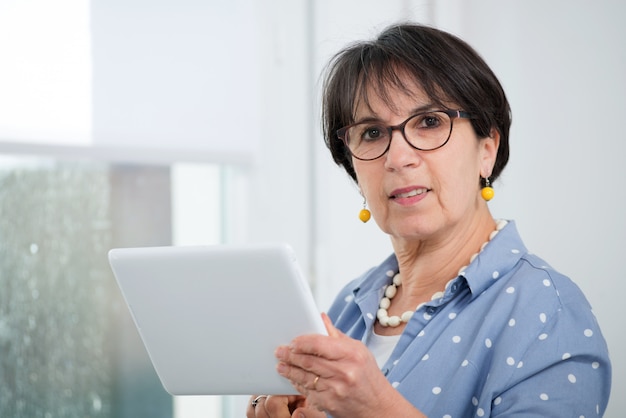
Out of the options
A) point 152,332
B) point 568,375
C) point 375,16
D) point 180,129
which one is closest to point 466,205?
point 568,375

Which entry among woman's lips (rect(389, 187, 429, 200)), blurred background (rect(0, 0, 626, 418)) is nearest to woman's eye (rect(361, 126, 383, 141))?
woman's lips (rect(389, 187, 429, 200))

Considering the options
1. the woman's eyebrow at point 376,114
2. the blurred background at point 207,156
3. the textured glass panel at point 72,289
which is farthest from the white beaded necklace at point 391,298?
the textured glass panel at point 72,289

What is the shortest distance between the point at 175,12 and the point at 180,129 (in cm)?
36

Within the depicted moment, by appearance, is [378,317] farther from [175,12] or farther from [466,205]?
[175,12]

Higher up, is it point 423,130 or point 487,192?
point 423,130

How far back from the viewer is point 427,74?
4.70 feet

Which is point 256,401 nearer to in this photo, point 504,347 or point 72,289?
point 504,347

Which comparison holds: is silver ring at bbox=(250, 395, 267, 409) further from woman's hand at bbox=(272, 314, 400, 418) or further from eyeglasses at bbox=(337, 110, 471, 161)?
eyeglasses at bbox=(337, 110, 471, 161)

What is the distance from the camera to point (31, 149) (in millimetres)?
2174

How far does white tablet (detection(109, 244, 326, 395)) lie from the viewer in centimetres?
109

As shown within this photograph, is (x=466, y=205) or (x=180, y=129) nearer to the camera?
(x=466, y=205)

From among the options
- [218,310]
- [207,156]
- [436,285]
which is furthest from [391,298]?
[207,156]

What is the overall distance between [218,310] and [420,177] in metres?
0.48

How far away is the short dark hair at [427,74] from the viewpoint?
4.70 feet
